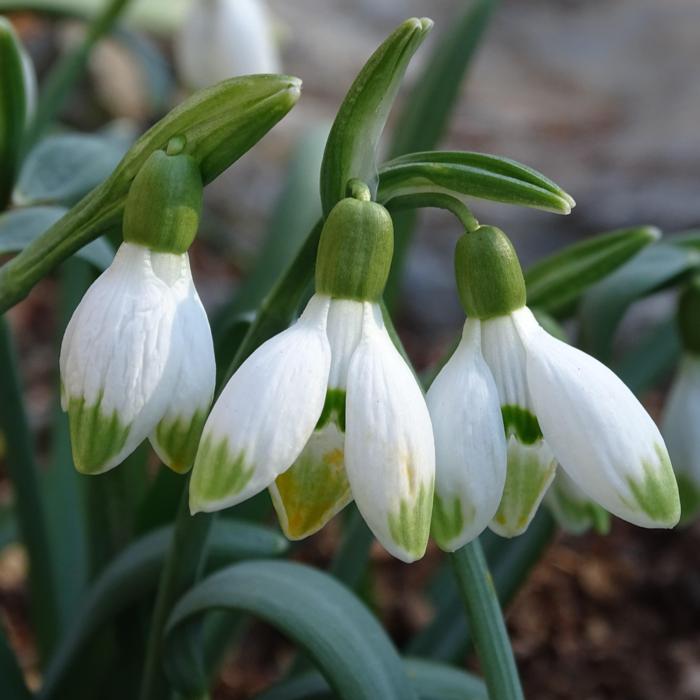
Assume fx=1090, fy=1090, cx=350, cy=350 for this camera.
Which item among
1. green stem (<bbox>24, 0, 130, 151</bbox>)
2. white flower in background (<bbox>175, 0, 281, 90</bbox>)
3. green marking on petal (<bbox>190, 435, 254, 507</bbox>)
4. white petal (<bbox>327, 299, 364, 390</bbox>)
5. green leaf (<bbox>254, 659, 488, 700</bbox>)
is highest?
white flower in background (<bbox>175, 0, 281, 90</bbox>)

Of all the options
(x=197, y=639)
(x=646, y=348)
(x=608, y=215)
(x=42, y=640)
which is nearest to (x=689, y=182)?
(x=608, y=215)

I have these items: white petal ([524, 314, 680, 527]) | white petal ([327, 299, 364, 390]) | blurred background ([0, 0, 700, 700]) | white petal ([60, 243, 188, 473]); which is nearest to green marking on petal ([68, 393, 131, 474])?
white petal ([60, 243, 188, 473])

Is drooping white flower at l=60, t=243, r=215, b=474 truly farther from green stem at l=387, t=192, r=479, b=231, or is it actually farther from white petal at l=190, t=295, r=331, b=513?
green stem at l=387, t=192, r=479, b=231

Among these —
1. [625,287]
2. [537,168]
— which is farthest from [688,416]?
[537,168]

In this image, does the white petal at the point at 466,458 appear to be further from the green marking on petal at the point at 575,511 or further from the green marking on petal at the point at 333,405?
the green marking on petal at the point at 575,511

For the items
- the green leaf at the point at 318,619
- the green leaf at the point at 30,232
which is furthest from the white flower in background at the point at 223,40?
the green leaf at the point at 318,619

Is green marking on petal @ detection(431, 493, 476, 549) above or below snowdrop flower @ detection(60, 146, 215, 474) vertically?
below
